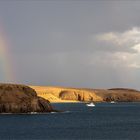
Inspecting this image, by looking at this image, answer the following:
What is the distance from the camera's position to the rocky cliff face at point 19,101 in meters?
161

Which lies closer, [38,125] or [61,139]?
[61,139]

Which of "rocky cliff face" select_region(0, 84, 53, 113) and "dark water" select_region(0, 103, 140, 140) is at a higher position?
"rocky cliff face" select_region(0, 84, 53, 113)

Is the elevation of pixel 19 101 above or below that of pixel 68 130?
above

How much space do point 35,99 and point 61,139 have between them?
77064mm

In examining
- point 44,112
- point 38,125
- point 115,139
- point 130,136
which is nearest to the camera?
point 115,139

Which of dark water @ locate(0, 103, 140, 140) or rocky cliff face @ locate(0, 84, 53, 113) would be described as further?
rocky cliff face @ locate(0, 84, 53, 113)

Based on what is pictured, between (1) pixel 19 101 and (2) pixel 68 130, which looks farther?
(1) pixel 19 101

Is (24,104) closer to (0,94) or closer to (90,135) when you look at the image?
(0,94)

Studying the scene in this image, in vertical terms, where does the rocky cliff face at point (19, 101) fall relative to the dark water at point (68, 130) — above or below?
above

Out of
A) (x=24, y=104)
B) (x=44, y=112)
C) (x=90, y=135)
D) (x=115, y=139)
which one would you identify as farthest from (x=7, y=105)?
(x=115, y=139)

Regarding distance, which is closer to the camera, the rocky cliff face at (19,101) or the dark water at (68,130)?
the dark water at (68,130)

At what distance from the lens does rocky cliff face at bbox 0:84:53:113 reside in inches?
6324

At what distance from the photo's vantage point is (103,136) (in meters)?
90.1

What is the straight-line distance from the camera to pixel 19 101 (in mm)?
161250
